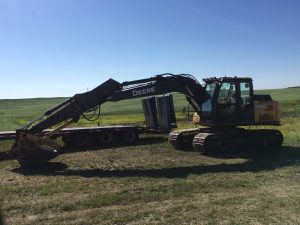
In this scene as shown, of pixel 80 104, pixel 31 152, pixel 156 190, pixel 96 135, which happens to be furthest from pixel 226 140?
pixel 31 152

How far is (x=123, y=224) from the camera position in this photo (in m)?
8.32

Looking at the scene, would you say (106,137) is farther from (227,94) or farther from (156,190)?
(156,190)

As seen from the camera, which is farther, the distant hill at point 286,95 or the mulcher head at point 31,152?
the distant hill at point 286,95

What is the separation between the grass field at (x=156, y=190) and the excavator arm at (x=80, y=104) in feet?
2.02

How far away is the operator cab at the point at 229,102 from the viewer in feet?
60.0

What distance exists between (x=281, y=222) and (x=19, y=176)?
8.27 m

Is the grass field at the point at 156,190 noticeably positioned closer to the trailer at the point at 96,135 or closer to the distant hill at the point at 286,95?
the trailer at the point at 96,135

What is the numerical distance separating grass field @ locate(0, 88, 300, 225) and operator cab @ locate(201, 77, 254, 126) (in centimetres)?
174

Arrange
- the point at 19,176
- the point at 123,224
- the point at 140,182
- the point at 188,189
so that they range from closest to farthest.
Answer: the point at 123,224 → the point at 188,189 → the point at 140,182 → the point at 19,176

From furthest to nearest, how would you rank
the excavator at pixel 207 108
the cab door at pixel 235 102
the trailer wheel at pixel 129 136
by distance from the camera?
the trailer wheel at pixel 129 136, the cab door at pixel 235 102, the excavator at pixel 207 108

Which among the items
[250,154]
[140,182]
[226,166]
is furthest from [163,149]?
[140,182]

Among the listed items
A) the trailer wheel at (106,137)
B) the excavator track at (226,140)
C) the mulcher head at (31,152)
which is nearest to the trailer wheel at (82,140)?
the trailer wheel at (106,137)

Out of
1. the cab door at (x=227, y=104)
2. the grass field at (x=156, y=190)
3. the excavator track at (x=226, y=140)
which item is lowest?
the grass field at (x=156, y=190)

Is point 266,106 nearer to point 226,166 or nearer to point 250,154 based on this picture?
point 250,154
